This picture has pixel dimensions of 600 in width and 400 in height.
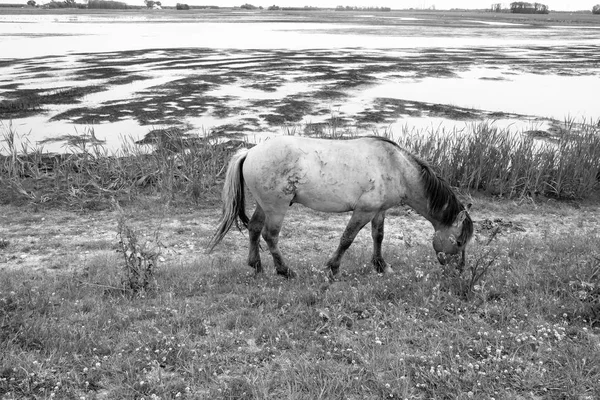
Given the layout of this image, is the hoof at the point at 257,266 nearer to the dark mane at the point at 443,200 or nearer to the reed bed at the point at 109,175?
the dark mane at the point at 443,200

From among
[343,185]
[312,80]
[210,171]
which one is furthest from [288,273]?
[312,80]

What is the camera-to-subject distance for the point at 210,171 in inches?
363

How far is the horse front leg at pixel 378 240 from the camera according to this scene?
5.71m

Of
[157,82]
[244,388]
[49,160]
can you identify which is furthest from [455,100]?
[244,388]

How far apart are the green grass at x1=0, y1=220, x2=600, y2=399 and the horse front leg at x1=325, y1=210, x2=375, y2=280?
10.5 inches

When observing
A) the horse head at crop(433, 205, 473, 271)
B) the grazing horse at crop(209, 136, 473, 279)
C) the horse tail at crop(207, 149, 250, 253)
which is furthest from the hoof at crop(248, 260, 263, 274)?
the horse head at crop(433, 205, 473, 271)

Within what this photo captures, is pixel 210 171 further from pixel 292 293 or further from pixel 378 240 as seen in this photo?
pixel 292 293

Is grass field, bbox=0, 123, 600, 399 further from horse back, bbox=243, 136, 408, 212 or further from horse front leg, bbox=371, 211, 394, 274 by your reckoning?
horse back, bbox=243, 136, 408, 212

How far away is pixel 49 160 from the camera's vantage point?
9828 mm

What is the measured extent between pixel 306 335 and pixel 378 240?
1.93m

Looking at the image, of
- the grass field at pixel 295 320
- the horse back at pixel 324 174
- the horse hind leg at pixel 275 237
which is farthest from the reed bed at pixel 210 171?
the horse back at pixel 324 174

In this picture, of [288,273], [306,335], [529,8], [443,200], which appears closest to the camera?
[306,335]

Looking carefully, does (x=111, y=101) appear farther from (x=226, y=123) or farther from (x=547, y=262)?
(x=547, y=262)

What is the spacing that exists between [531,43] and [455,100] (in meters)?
24.1
